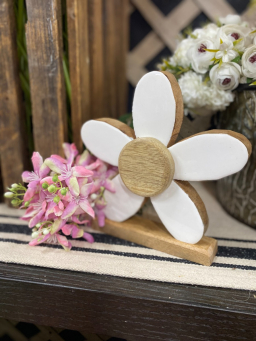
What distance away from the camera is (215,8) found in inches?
31.1

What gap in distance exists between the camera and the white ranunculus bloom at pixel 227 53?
465mm

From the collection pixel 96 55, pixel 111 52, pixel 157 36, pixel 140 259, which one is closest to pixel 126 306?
pixel 140 259

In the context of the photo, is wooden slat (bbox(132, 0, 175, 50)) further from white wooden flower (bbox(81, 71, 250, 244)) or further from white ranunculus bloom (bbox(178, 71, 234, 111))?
white wooden flower (bbox(81, 71, 250, 244))

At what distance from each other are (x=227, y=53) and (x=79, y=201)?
0.34 meters

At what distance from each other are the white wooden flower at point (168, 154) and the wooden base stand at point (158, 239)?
2 cm

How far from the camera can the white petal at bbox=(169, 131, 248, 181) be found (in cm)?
39

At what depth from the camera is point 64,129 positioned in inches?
21.9

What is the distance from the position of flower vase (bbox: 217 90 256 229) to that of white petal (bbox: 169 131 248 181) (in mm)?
129

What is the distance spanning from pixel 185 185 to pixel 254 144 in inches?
5.9

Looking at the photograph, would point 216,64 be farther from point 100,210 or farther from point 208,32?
point 100,210

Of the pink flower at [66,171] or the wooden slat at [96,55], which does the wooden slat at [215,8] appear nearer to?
the wooden slat at [96,55]

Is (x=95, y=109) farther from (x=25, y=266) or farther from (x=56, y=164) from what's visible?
(x=25, y=266)

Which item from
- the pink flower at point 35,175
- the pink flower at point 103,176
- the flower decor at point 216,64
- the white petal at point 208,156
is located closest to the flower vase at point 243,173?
the flower decor at point 216,64

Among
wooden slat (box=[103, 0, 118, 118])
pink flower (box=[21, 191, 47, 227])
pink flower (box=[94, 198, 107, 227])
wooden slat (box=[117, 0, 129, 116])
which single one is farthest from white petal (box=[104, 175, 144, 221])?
wooden slat (box=[117, 0, 129, 116])
